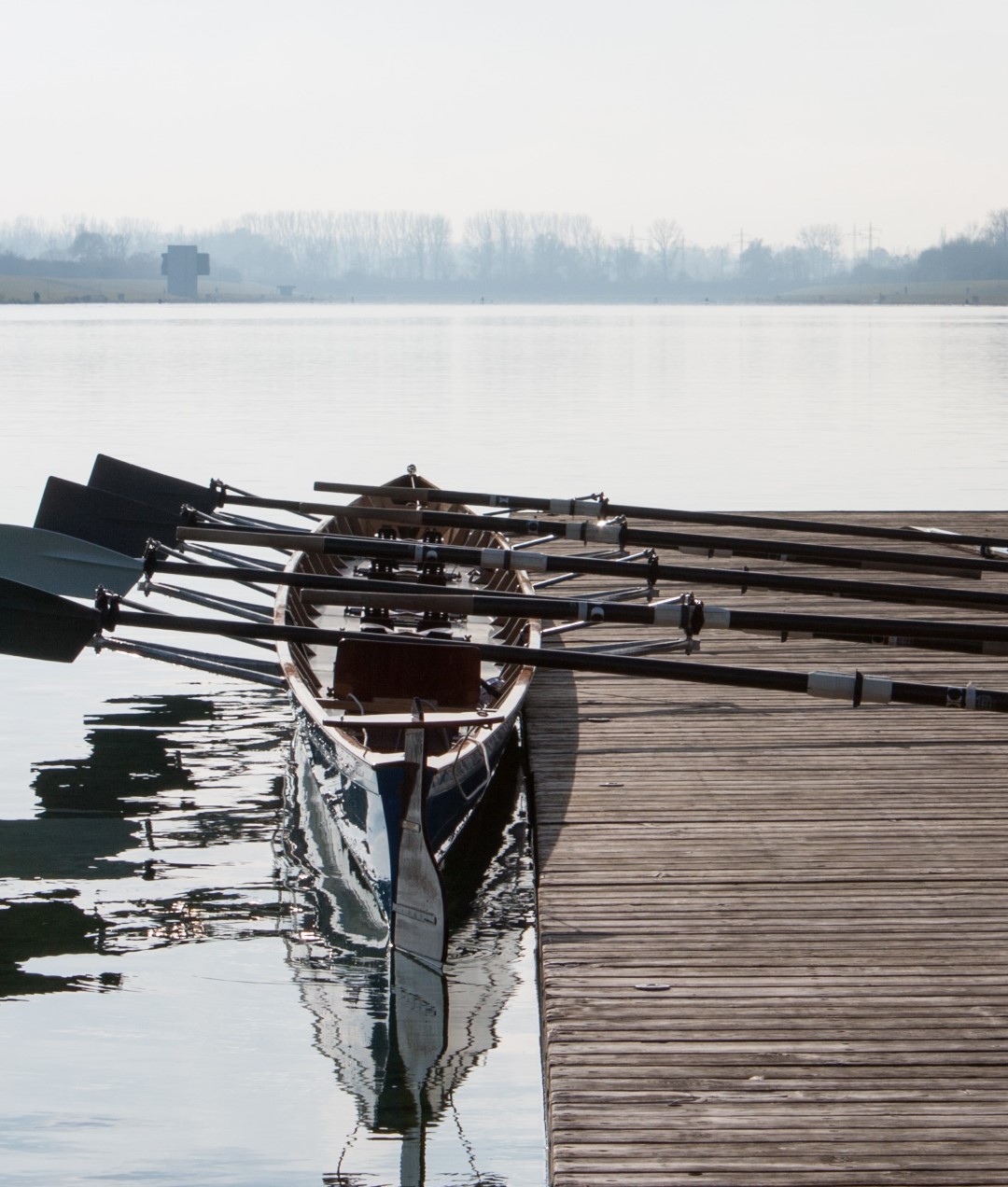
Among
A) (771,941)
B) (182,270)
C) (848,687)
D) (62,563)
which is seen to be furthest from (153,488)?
(182,270)

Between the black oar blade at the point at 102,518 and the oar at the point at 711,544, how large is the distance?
1.82m

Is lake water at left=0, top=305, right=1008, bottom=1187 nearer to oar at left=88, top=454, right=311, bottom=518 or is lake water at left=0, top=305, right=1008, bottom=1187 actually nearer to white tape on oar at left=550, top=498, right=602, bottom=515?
oar at left=88, top=454, right=311, bottom=518

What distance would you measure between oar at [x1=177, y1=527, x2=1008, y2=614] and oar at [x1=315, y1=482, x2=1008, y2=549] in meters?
1.88

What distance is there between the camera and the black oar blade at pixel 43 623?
7.66 m

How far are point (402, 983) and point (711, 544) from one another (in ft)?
12.7

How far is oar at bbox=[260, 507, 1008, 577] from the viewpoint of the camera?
27.6ft

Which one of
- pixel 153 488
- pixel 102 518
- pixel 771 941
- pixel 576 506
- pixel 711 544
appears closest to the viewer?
pixel 771 941

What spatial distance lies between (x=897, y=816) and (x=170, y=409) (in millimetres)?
27529

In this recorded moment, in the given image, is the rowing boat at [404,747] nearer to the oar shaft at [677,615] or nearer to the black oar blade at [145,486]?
the oar shaft at [677,615]

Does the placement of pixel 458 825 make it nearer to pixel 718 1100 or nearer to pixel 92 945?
pixel 92 945

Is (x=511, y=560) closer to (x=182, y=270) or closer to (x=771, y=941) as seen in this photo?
(x=771, y=941)

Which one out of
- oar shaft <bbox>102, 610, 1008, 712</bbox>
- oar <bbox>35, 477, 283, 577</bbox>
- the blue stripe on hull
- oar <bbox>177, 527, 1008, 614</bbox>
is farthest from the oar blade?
the blue stripe on hull

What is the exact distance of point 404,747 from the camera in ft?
18.6

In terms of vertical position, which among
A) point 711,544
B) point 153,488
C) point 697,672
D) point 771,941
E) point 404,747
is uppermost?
point 153,488
